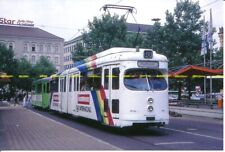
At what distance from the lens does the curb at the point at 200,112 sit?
26466 mm

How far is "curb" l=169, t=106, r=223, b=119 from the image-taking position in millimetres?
26466

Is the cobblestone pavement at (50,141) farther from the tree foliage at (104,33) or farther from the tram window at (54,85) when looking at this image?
the tree foliage at (104,33)

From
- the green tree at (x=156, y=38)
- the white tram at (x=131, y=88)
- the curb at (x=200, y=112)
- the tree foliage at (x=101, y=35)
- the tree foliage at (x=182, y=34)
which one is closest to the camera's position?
the white tram at (x=131, y=88)

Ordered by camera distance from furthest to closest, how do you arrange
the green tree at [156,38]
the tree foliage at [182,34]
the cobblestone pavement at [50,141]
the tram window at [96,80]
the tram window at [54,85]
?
1. the green tree at [156,38]
2. the tree foliage at [182,34]
3. the tram window at [54,85]
4. the tram window at [96,80]
5. the cobblestone pavement at [50,141]

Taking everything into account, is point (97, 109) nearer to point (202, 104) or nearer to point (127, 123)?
point (127, 123)

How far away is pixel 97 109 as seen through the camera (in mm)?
18125

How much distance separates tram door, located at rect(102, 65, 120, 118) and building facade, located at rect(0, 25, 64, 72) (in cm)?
8956

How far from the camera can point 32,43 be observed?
114 meters

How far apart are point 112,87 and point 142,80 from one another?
119 cm

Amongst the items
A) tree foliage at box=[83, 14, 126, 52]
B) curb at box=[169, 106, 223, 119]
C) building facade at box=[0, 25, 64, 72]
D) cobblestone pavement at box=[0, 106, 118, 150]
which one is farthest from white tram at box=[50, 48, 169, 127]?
building facade at box=[0, 25, 64, 72]

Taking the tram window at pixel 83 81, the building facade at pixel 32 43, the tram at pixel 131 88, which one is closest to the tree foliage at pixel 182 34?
the tram window at pixel 83 81

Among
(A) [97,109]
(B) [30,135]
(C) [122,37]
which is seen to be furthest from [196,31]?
(B) [30,135]

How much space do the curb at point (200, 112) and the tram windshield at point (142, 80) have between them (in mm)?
10732

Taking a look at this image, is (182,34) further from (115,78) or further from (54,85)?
(115,78)
